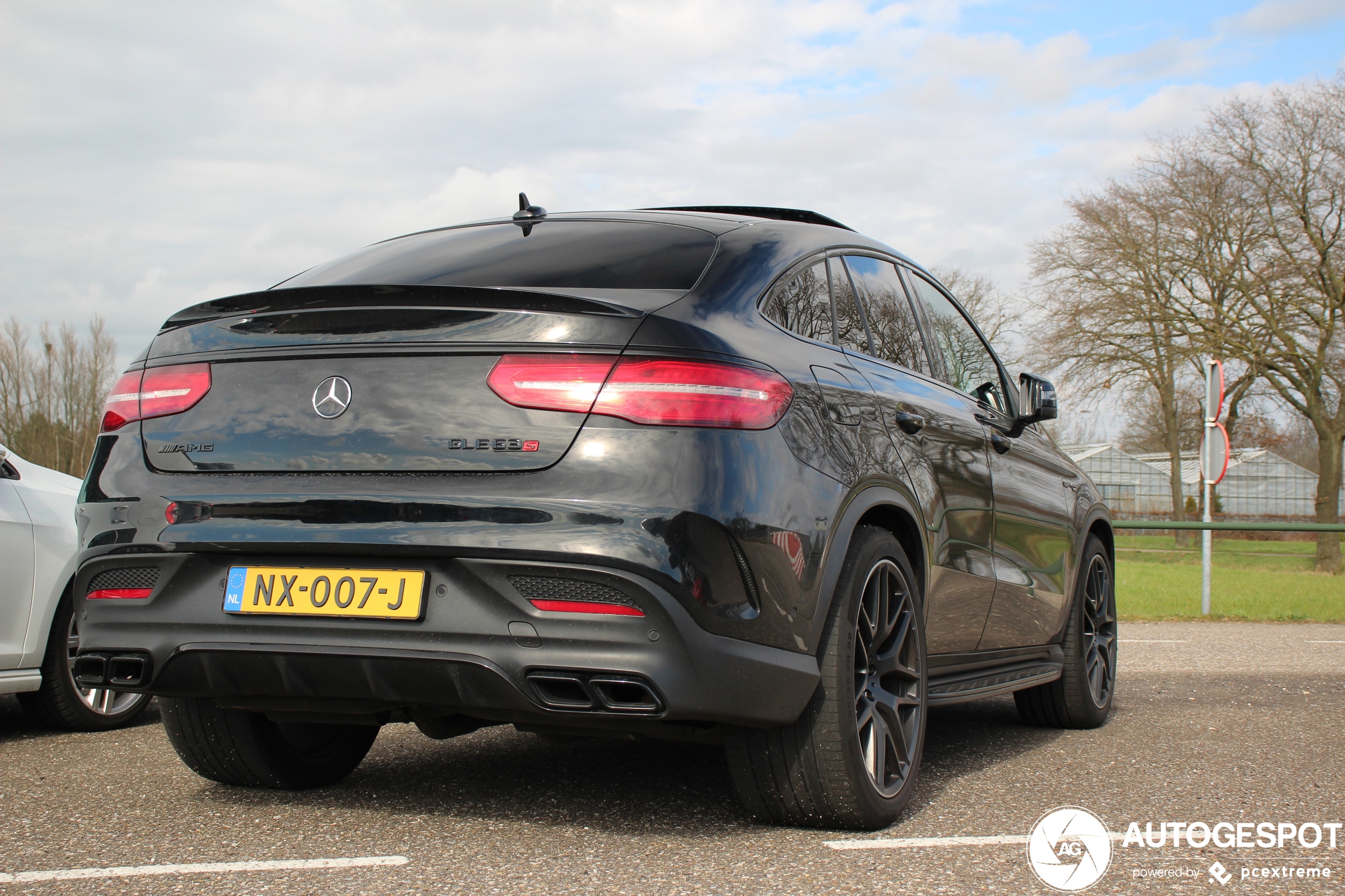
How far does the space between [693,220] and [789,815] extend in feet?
5.67

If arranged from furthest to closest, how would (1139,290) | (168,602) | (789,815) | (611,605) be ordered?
(1139,290) < (789,815) < (168,602) < (611,605)

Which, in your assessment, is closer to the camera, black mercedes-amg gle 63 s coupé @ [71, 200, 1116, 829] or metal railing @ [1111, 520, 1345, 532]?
black mercedes-amg gle 63 s coupé @ [71, 200, 1116, 829]

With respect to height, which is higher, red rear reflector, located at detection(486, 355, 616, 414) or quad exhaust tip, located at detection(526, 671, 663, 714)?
red rear reflector, located at detection(486, 355, 616, 414)

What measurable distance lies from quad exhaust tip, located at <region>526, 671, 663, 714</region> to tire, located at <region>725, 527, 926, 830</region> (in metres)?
0.43

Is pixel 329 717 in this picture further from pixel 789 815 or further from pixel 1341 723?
pixel 1341 723

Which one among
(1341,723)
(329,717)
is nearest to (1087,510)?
(1341,723)

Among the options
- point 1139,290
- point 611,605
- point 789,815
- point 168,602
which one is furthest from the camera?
point 1139,290

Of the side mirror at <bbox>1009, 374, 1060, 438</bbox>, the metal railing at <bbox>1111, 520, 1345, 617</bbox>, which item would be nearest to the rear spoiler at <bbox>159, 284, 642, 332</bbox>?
the side mirror at <bbox>1009, 374, 1060, 438</bbox>

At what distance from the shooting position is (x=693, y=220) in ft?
12.5

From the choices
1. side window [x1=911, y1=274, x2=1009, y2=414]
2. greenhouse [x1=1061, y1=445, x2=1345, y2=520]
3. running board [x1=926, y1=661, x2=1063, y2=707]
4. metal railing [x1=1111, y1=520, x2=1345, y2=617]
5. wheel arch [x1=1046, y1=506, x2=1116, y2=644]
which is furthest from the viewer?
greenhouse [x1=1061, y1=445, x2=1345, y2=520]

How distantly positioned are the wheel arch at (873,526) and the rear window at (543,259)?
74cm

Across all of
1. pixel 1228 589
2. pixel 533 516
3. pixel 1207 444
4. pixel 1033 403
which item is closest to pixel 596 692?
pixel 533 516

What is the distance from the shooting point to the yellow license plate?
2914 mm

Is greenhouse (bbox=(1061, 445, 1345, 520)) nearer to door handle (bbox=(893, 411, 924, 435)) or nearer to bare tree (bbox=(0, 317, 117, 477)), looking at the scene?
bare tree (bbox=(0, 317, 117, 477))
